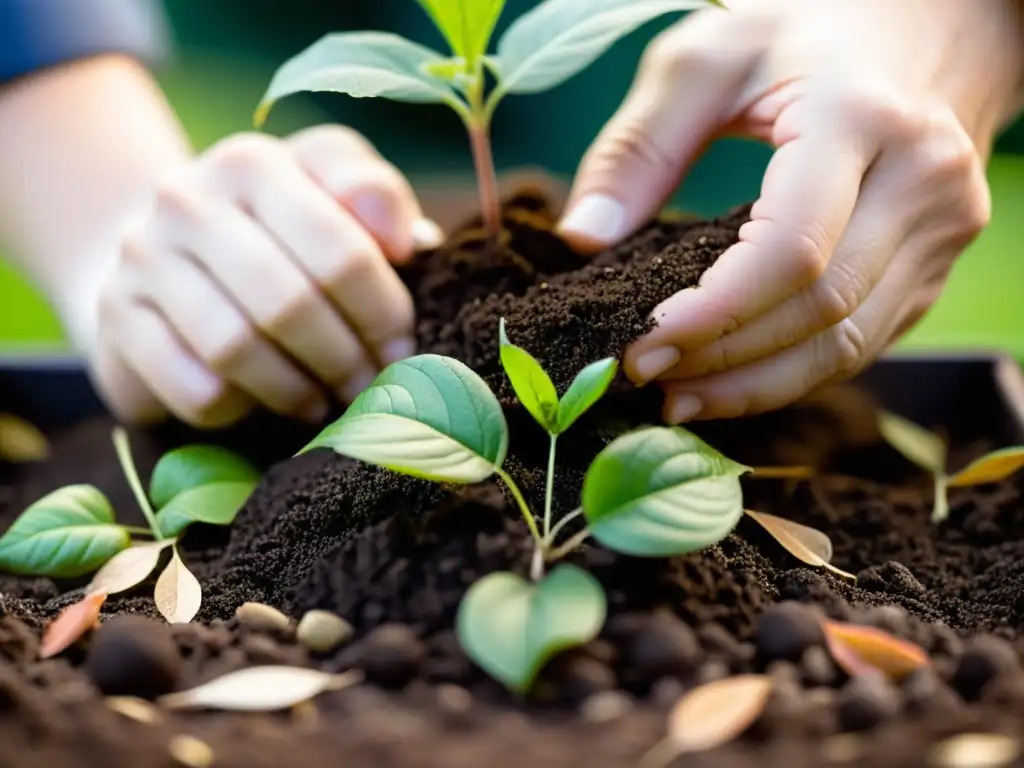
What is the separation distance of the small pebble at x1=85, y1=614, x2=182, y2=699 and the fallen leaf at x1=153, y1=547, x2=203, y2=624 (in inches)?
4.5

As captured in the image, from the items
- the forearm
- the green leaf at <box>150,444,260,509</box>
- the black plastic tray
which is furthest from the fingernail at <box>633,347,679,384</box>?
the forearm

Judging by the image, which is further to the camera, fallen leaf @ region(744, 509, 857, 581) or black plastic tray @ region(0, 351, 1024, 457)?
black plastic tray @ region(0, 351, 1024, 457)

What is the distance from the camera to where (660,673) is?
41cm

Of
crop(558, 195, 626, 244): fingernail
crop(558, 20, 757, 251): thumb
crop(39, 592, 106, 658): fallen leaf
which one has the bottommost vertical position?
crop(39, 592, 106, 658): fallen leaf

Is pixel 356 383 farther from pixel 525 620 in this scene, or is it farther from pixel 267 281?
pixel 525 620

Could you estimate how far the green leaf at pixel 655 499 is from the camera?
0.43 metres

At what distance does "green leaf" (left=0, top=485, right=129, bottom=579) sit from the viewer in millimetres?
625

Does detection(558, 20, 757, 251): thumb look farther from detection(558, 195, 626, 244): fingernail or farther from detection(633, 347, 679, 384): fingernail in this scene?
detection(633, 347, 679, 384): fingernail

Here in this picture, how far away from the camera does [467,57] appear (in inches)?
24.8

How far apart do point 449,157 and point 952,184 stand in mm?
1061

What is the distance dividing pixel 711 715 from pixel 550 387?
19 centimetres

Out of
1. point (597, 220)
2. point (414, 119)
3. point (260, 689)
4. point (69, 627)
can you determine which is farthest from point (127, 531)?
point (414, 119)

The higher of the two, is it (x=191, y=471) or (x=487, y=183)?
(x=487, y=183)

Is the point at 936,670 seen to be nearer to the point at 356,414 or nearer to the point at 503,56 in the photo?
the point at 356,414
